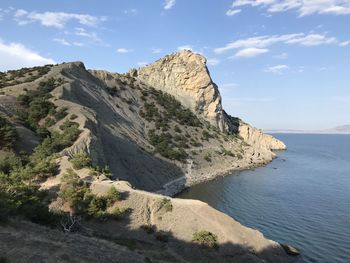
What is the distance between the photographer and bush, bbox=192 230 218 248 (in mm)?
34281

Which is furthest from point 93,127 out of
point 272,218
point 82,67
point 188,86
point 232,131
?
point 232,131

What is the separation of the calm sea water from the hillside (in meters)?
5.62

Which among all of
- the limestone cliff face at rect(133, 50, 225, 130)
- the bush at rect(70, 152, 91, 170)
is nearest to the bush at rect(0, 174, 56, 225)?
the bush at rect(70, 152, 91, 170)

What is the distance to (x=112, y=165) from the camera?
193 ft

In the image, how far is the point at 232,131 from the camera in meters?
144

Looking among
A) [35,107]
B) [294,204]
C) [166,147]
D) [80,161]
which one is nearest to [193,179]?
[166,147]

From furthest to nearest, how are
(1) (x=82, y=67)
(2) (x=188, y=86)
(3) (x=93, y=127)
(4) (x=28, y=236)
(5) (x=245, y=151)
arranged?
(2) (x=188, y=86) < (5) (x=245, y=151) < (1) (x=82, y=67) < (3) (x=93, y=127) < (4) (x=28, y=236)

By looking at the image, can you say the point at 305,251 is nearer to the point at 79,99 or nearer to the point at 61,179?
the point at 61,179

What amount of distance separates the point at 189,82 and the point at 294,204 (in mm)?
81877

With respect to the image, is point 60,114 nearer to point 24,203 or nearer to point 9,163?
point 9,163

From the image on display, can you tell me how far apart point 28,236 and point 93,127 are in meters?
36.3

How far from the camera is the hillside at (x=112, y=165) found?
32719 millimetres

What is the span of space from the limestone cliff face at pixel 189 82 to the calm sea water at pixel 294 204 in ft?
133

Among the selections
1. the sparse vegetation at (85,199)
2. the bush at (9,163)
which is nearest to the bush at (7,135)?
the bush at (9,163)
